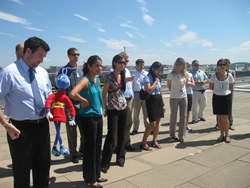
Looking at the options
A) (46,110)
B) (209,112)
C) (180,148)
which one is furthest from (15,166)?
(209,112)

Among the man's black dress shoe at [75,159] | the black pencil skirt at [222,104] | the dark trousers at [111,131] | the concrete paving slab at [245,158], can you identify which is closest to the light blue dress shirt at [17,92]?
the dark trousers at [111,131]

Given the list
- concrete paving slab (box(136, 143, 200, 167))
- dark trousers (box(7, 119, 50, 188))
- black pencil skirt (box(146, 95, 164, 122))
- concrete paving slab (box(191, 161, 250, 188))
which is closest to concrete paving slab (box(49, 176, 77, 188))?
dark trousers (box(7, 119, 50, 188))

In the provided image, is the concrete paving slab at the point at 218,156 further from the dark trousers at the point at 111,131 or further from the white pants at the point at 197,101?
the white pants at the point at 197,101

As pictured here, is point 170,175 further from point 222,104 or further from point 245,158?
point 222,104

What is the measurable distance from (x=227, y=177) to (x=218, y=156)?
962 mm

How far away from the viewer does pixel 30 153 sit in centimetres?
253

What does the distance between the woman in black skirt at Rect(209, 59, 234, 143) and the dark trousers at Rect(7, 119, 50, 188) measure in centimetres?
441

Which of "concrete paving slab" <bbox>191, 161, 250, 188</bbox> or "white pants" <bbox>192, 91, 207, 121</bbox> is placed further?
"white pants" <bbox>192, 91, 207, 121</bbox>

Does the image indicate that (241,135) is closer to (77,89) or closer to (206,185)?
(206,185)

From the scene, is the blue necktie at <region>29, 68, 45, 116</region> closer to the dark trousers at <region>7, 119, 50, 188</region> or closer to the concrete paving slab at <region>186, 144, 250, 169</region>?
the dark trousers at <region>7, 119, 50, 188</region>

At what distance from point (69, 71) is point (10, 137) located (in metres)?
2.13

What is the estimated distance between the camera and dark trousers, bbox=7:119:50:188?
2430 mm

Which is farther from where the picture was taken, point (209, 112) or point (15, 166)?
point (209, 112)

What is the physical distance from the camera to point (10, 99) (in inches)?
93.7
